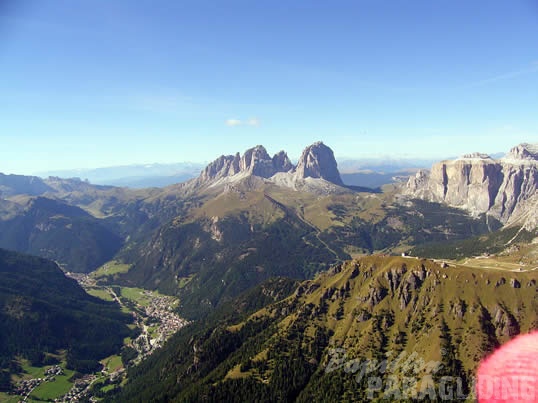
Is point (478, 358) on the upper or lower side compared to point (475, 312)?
lower

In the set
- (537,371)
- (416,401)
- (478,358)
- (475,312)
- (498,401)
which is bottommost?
(416,401)

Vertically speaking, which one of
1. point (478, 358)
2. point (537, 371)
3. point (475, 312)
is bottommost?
point (478, 358)

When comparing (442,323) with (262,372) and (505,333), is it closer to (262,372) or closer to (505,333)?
(505,333)

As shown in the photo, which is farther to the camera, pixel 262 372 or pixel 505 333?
pixel 262 372

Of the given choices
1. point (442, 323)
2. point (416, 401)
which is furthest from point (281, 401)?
point (442, 323)

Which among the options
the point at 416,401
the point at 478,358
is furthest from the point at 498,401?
the point at 478,358

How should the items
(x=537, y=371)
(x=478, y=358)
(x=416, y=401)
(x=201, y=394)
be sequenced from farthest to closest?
(x=201, y=394), (x=478, y=358), (x=416, y=401), (x=537, y=371)

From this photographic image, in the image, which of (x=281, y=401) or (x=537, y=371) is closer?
(x=537, y=371)

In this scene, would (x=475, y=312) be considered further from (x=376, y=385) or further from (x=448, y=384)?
(x=376, y=385)

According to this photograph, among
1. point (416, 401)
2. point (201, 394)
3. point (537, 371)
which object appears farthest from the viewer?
point (201, 394)
